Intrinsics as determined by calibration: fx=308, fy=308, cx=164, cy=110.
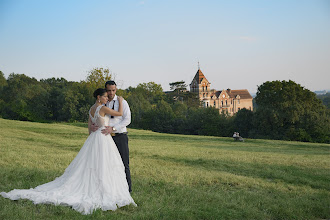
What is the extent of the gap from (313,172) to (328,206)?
549 centimetres

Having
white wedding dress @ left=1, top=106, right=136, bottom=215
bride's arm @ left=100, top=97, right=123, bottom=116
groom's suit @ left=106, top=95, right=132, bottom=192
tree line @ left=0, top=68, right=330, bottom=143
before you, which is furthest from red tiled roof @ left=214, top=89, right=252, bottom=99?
white wedding dress @ left=1, top=106, right=136, bottom=215

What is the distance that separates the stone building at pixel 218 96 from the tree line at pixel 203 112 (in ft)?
144

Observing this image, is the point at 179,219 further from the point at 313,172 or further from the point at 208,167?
the point at 313,172

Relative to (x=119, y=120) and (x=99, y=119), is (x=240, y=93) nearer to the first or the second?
(x=119, y=120)

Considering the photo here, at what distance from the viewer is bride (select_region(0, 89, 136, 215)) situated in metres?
6.25

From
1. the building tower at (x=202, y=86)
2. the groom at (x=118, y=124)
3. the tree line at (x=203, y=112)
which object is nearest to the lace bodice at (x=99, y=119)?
the groom at (x=118, y=124)

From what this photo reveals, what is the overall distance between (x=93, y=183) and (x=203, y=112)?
201 feet

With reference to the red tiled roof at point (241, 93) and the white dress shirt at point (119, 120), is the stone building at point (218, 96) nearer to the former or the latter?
the red tiled roof at point (241, 93)

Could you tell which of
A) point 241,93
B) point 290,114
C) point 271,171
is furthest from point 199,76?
point 271,171

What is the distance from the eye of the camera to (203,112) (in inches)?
2638

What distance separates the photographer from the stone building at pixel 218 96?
126m

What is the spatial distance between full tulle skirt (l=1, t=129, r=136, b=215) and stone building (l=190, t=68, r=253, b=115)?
11137 cm

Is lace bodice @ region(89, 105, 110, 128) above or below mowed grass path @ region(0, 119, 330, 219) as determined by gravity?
above

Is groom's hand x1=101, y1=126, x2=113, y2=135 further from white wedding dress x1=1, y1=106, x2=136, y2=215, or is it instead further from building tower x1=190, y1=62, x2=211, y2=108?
building tower x1=190, y1=62, x2=211, y2=108
